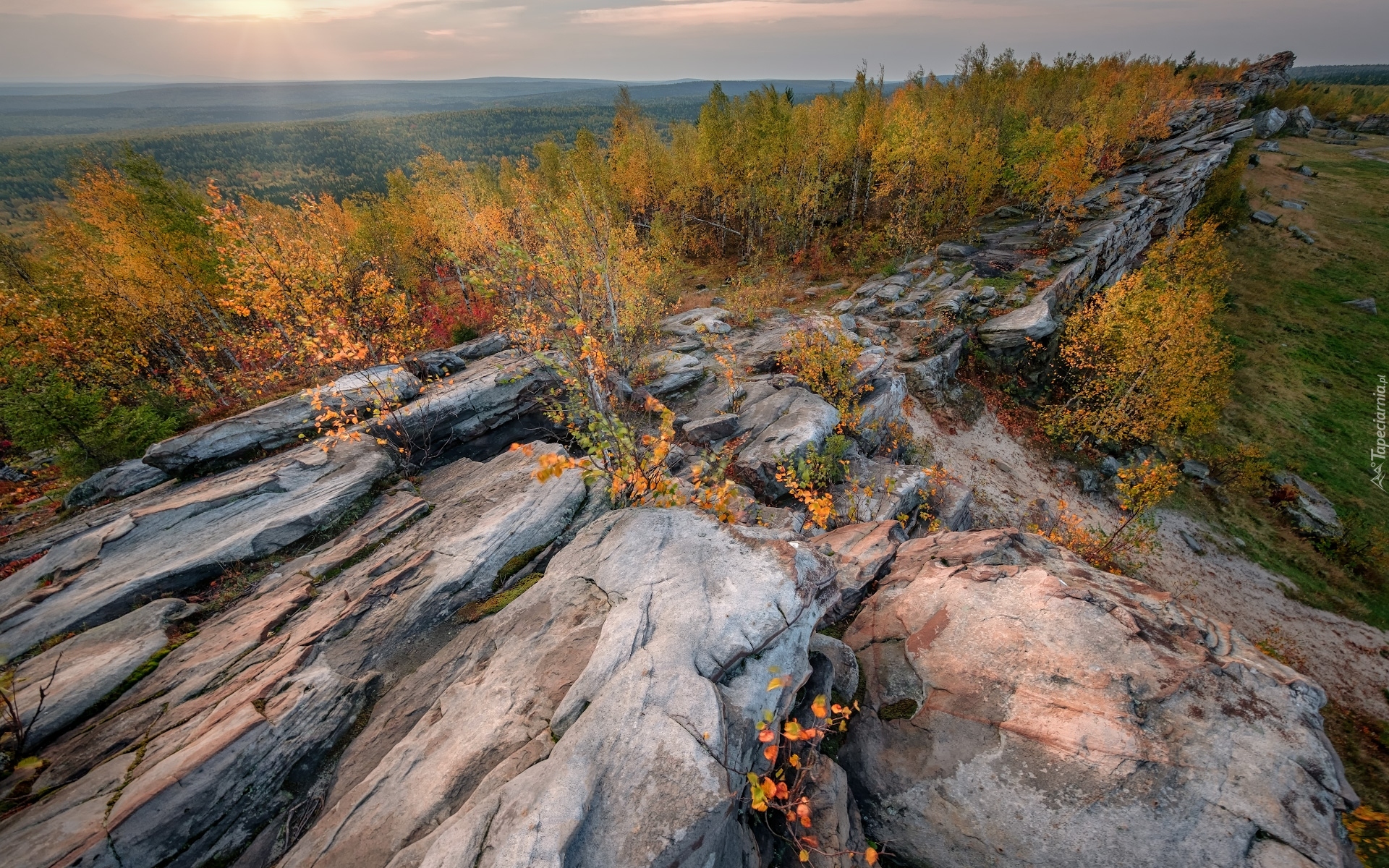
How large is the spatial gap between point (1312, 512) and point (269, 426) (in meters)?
50.6

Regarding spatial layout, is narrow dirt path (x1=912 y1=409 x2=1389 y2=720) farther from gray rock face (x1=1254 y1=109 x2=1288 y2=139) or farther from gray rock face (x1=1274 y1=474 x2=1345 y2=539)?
gray rock face (x1=1254 y1=109 x2=1288 y2=139)

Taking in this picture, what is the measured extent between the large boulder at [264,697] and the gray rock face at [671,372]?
12.1 metres

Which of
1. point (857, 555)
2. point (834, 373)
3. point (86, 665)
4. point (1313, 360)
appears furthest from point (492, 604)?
point (1313, 360)

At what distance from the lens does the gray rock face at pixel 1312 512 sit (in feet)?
84.6

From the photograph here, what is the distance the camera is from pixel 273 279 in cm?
1841

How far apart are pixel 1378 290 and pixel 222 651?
3563 inches

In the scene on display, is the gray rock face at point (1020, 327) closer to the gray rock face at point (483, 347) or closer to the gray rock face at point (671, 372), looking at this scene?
the gray rock face at point (671, 372)

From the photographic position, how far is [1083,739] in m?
7.07

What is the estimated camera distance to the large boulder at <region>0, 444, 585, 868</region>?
5652 mm

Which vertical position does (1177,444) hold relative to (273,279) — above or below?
below

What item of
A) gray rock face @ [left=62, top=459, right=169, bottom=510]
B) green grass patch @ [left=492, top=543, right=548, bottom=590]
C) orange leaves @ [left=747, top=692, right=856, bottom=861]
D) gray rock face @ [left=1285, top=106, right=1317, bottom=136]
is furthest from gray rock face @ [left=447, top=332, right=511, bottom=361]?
gray rock face @ [left=1285, top=106, right=1317, bottom=136]

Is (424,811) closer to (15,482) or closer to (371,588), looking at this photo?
(371,588)

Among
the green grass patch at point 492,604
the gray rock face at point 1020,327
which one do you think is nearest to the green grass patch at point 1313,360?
the gray rock face at point 1020,327

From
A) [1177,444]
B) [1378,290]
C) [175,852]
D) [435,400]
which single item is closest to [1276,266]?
[1378,290]
